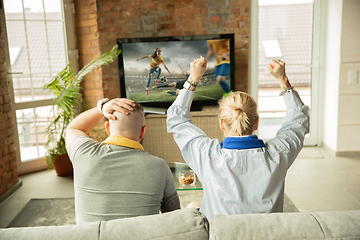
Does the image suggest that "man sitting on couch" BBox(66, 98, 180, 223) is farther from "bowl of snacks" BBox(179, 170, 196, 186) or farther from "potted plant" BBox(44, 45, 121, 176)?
"potted plant" BBox(44, 45, 121, 176)

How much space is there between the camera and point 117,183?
4.19 feet

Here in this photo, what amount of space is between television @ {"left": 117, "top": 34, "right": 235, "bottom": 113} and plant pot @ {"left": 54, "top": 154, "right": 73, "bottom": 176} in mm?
1028

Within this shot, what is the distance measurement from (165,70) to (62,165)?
167 cm

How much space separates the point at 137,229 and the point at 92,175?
418 millimetres

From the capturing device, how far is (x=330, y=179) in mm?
3518

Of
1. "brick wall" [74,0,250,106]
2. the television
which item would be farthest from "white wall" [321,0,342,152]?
the television

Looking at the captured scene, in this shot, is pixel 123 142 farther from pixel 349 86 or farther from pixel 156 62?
pixel 349 86

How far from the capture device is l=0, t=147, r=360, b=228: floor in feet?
9.68

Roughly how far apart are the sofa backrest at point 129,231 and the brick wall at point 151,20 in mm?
3490

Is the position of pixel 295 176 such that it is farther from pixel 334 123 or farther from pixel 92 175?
pixel 92 175

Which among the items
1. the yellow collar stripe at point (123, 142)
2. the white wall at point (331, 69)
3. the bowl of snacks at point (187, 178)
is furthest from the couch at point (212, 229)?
the white wall at point (331, 69)

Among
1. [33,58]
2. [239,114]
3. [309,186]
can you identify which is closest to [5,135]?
[33,58]

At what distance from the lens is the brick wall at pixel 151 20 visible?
4141 mm

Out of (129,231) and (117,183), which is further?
(117,183)
